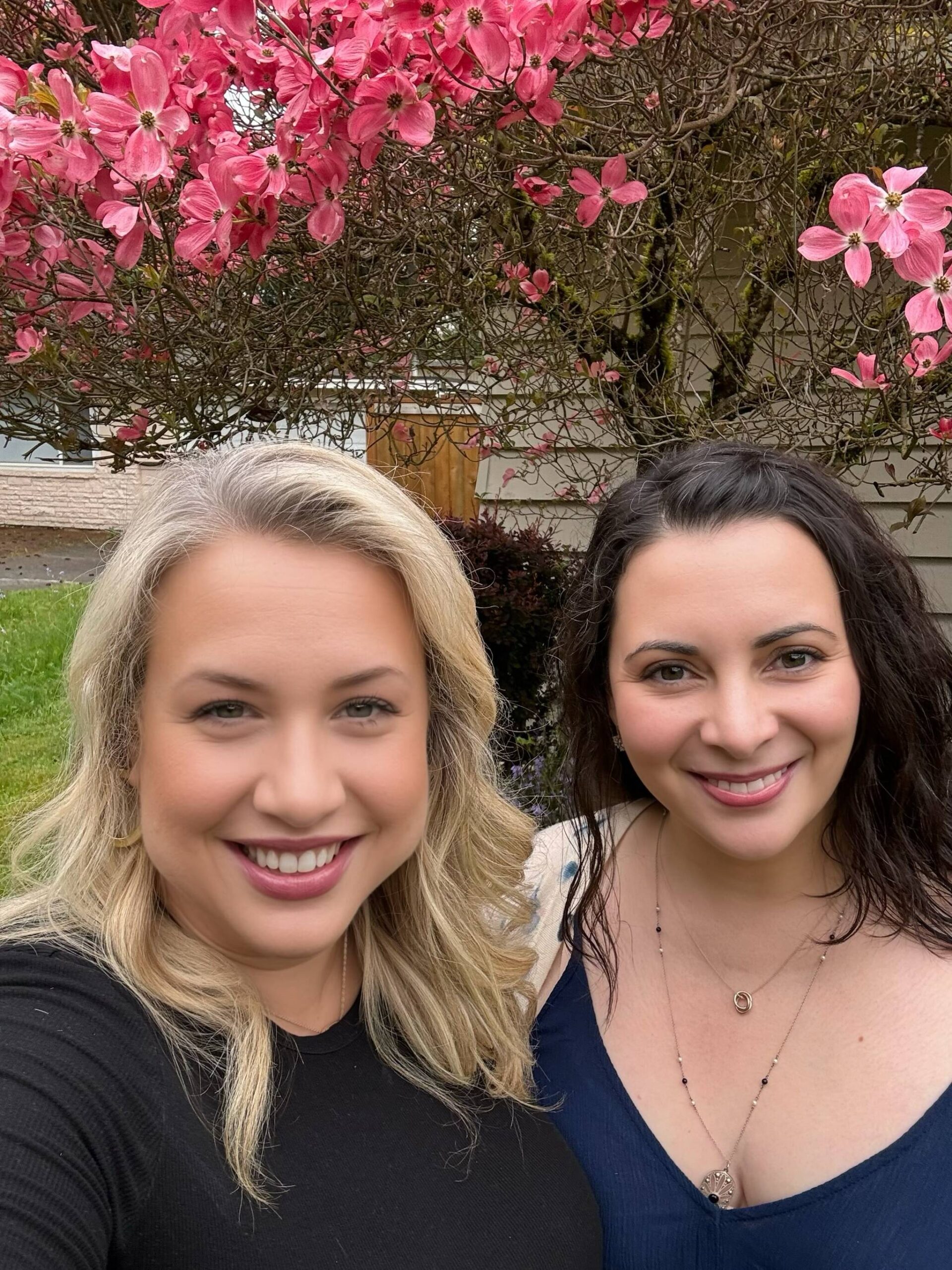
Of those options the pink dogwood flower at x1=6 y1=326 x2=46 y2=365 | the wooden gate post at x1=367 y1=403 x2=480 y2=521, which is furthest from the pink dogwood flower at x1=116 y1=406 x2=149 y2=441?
the wooden gate post at x1=367 y1=403 x2=480 y2=521

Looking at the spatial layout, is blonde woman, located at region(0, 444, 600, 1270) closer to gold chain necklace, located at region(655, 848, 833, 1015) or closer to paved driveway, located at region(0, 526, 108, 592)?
gold chain necklace, located at region(655, 848, 833, 1015)

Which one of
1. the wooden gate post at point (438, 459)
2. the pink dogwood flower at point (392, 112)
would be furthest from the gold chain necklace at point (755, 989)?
the wooden gate post at point (438, 459)

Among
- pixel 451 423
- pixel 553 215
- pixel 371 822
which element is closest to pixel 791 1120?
pixel 371 822

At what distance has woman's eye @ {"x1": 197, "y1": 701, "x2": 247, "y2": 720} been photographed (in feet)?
4.32

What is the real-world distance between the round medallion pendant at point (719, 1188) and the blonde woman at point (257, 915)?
21 centimetres

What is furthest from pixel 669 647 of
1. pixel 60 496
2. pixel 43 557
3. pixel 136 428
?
pixel 60 496

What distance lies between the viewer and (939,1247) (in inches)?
58.3

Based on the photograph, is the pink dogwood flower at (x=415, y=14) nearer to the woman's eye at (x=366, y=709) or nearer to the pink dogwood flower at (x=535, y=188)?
the pink dogwood flower at (x=535, y=188)

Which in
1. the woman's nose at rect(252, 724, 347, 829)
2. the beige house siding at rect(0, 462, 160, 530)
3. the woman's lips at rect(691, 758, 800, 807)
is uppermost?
the beige house siding at rect(0, 462, 160, 530)

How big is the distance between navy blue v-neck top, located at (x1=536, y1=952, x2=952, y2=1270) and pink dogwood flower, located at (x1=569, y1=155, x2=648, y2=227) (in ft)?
6.03

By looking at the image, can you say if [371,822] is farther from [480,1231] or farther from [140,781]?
[480,1231]

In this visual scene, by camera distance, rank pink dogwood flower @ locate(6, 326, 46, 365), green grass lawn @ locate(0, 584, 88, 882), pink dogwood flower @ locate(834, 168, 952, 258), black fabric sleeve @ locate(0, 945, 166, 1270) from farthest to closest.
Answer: green grass lawn @ locate(0, 584, 88, 882), pink dogwood flower @ locate(6, 326, 46, 365), pink dogwood flower @ locate(834, 168, 952, 258), black fabric sleeve @ locate(0, 945, 166, 1270)

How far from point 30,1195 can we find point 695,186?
303cm

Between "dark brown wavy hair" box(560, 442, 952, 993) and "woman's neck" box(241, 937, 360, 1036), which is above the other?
"dark brown wavy hair" box(560, 442, 952, 993)
